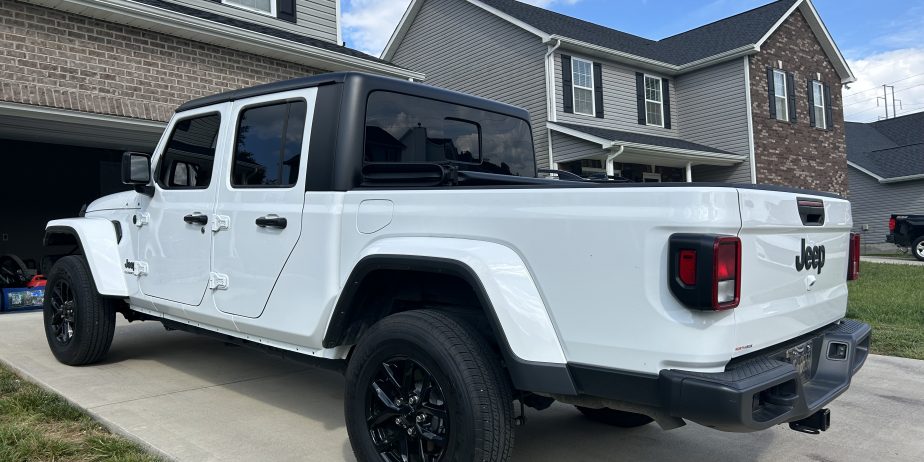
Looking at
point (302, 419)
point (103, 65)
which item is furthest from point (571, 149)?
point (302, 419)

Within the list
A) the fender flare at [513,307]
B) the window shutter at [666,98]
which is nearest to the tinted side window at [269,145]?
the fender flare at [513,307]

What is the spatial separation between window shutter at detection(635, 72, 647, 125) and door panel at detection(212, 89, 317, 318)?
1742cm

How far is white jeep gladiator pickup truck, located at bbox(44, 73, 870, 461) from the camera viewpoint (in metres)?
2.35

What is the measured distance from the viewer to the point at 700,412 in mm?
2254

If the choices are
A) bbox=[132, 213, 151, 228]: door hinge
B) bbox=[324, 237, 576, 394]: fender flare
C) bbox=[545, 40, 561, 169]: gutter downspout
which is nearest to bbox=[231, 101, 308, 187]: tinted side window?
bbox=[132, 213, 151, 228]: door hinge

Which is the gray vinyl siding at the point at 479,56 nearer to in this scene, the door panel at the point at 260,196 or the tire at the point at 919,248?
the tire at the point at 919,248

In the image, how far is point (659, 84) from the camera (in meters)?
21.0

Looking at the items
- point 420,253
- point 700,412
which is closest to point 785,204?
point 700,412

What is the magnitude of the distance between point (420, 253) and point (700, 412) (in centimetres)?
127

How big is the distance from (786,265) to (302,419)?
2.93 metres

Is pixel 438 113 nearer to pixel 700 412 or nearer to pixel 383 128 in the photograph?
pixel 383 128

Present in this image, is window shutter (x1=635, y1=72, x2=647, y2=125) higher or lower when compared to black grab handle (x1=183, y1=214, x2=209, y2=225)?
higher

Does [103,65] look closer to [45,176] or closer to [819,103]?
[45,176]

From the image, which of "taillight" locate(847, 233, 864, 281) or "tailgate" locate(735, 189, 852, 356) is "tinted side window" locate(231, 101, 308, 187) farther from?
"taillight" locate(847, 233, 864, 281)
